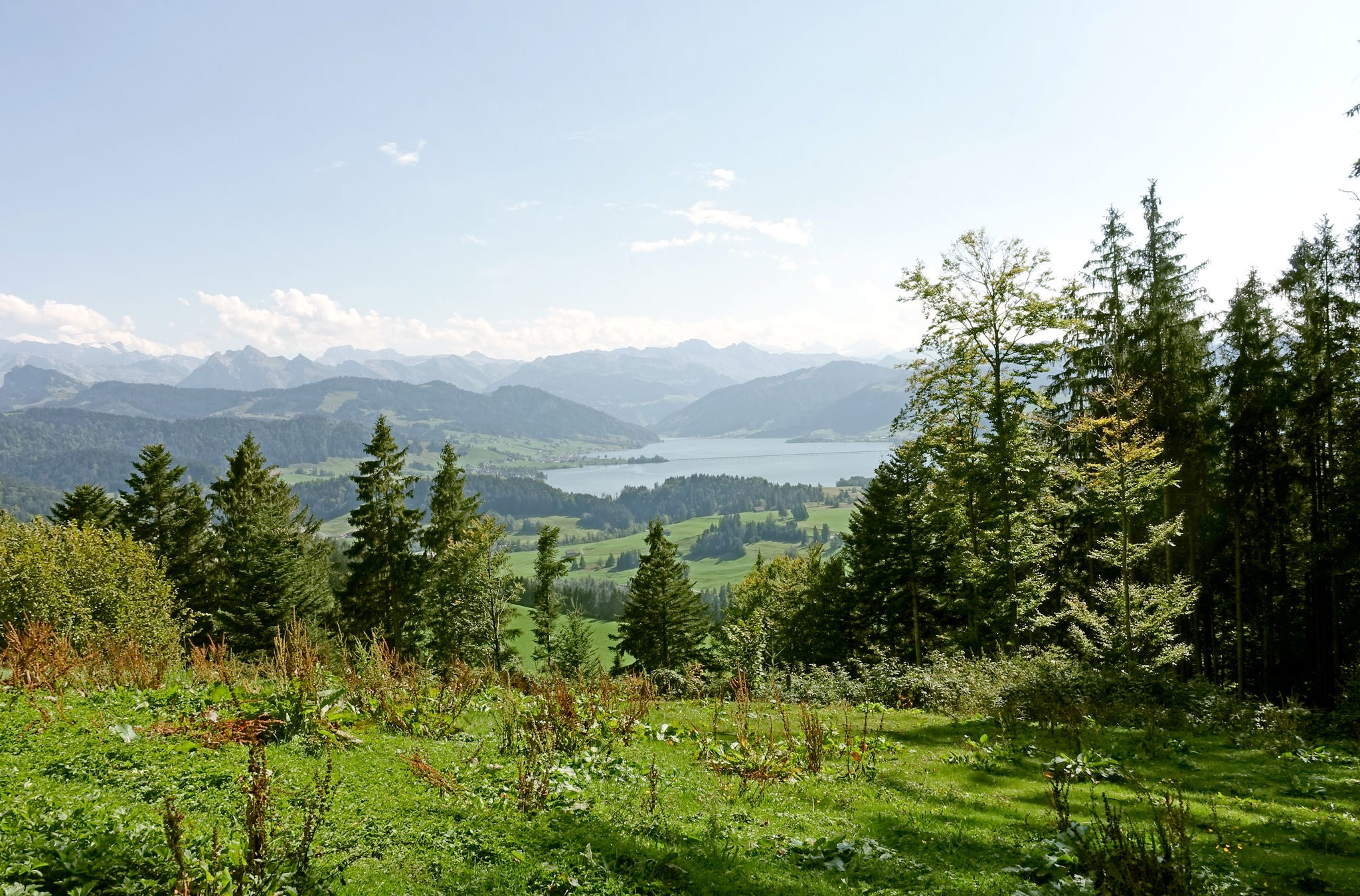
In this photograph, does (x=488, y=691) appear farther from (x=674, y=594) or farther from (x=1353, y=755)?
(x=674, y=594)

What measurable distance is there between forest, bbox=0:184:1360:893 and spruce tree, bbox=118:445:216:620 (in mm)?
147

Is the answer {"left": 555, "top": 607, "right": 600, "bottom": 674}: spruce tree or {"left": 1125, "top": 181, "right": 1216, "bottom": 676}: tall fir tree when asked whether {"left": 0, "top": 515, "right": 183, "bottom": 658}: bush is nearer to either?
{"left": 555, "top": 607, "right": 600, "bottom": 674}: spruce tree

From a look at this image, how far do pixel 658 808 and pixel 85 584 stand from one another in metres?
24.8

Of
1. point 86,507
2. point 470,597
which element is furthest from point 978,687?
point 86,507

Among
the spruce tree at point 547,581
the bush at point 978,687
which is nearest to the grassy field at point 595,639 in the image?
the spruce tree at point 547,581

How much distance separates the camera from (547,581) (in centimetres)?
3341

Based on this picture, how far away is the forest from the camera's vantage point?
5.36 meters

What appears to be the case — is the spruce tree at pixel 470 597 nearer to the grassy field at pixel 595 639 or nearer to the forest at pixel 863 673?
the forest at pixel 863 673

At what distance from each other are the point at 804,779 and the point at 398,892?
5.00 metres

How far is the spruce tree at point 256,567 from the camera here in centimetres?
2744

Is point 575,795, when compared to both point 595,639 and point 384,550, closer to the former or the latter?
point 384,550

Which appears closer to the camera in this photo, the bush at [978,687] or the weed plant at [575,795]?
the weed plant at [575,795]

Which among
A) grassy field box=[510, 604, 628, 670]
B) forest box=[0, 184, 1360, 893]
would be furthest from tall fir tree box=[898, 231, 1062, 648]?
grassy field box=[510, 604, 628, 670]

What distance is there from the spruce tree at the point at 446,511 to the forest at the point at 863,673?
6.6 inches
